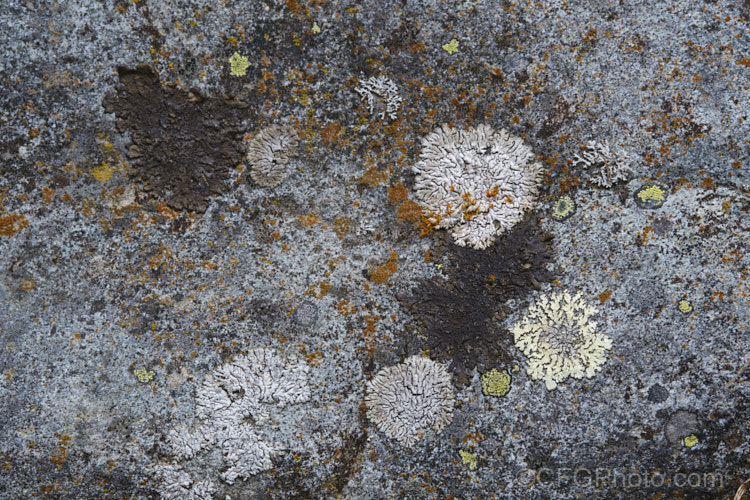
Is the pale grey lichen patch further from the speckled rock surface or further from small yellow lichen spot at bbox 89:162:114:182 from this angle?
small yellow lichen spot at bbox 89:162:114:182

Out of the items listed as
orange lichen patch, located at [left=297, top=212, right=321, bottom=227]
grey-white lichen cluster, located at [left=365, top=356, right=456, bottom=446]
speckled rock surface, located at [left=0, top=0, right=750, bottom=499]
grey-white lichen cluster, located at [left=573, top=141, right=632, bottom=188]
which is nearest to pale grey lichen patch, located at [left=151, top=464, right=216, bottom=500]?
speckled rock surface, located at [left=0, top=0, right=750, bottom=499]

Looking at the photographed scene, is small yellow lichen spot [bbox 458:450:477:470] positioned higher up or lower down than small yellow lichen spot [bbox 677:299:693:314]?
lower down

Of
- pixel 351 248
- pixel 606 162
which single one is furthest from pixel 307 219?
pixel 606 162

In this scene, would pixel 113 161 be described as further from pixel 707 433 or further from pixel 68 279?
pixel 707 433

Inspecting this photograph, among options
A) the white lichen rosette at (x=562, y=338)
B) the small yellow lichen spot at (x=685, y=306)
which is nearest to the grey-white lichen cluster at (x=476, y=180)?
the white lichen rosette at (x=562, y=338)

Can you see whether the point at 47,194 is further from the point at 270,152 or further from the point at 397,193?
the point at 397,193

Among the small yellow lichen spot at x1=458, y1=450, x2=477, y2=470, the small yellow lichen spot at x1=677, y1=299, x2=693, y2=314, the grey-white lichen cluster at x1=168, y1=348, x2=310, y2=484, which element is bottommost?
the small yellow lichen spot at x1=458, y1=450, x2=477, y2=470
